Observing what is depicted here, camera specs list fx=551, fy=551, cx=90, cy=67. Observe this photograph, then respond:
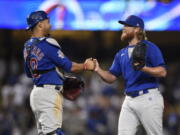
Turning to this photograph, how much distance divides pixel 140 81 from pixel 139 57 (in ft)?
1.31

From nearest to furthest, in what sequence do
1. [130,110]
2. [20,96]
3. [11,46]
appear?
[130,110] → [20,96] → [11,46]

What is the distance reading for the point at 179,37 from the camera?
14.2m

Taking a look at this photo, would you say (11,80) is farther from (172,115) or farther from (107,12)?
(172,115)

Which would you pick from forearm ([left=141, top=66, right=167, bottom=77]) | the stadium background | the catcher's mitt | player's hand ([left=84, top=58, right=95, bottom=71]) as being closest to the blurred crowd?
the stadium background

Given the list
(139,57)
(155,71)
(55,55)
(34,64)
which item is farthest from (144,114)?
(34,64)

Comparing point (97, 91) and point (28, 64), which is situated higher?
point (28, 64)

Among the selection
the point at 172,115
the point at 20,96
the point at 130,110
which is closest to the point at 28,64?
the point at 130,110

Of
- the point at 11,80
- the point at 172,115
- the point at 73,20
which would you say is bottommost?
the point at 172,115

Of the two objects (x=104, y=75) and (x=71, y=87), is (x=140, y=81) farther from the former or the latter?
(x=71, y=87)

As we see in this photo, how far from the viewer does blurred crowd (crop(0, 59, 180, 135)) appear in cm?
1112

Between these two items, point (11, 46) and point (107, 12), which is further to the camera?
point (11, 46)

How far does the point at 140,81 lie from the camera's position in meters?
6.50

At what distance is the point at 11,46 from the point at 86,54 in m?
1.87

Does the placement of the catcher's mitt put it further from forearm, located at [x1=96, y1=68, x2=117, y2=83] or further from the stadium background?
the stadium background
